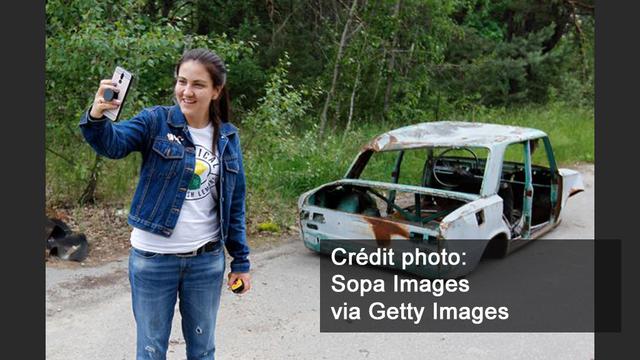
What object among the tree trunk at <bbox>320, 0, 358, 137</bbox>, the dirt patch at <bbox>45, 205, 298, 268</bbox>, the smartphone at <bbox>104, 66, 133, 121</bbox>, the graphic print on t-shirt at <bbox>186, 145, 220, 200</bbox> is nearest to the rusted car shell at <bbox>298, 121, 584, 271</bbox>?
the dirt patch at <bbox>45, 205, 298, 268</bbox>

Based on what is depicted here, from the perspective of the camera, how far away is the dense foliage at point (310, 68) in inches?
274

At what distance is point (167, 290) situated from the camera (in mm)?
2822

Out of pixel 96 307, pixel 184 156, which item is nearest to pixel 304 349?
pixel 96 307

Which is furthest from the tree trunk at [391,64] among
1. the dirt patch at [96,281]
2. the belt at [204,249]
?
the belt at [204,249]

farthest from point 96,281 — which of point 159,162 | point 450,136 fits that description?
point 450,136

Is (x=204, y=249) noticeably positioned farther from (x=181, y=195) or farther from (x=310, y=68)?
(x=310, y=68)

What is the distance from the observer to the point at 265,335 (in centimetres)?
459

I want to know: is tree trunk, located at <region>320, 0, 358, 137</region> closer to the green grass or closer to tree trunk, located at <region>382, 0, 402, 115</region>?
the green grass

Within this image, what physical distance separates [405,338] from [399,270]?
49.6 inches

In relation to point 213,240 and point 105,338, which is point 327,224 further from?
point 213,240

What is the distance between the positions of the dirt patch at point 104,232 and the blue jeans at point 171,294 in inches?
131

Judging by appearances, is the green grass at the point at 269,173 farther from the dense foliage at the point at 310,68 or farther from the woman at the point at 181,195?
the woman at the point at 181,195

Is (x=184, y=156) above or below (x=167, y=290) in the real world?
above

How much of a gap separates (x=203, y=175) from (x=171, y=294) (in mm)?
559
